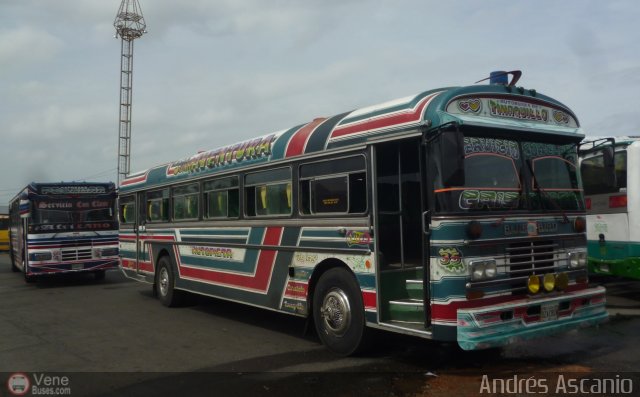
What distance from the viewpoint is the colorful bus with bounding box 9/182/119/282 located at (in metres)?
15.5

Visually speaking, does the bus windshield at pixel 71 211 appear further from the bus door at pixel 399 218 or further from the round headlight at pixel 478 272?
the round headlight at pixel 478 272

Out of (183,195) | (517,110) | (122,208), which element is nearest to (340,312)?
(517,110)

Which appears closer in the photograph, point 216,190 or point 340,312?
point 340,312

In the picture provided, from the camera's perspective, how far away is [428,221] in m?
5.92

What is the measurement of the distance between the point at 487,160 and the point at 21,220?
50.1 feet

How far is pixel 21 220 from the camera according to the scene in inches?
663

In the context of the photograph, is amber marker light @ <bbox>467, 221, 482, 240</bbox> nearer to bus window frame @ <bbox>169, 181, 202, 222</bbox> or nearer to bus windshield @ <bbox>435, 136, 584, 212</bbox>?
bus windshield @ <bbox>435, 136, 584, 212</bbox>

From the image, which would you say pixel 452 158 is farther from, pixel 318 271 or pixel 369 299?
pixel 318 271

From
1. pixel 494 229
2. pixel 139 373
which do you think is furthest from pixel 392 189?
pixel 139 373

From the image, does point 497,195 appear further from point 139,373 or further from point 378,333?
point 139,373

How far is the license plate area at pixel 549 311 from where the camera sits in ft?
19.9

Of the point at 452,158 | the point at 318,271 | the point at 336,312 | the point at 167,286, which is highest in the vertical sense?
the point at 452,158

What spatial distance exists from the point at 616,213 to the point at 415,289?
20.1ft

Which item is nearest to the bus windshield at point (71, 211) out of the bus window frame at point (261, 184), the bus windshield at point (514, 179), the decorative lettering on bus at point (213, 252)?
the decorative lettering on bus at point (213, 252)
